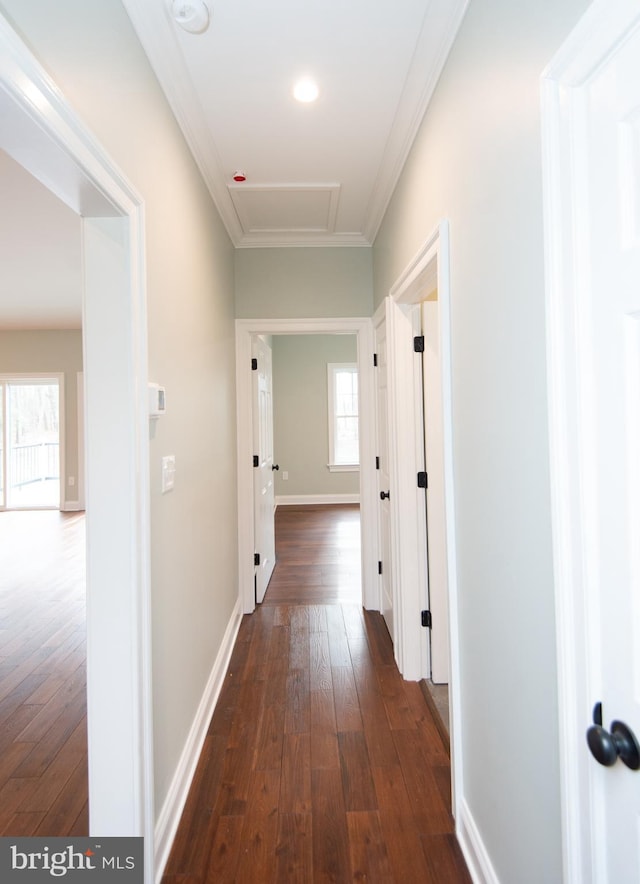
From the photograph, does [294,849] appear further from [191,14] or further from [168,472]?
[191,14]

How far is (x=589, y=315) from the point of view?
0.81 meters

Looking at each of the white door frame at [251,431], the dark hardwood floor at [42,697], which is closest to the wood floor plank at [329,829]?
the dark hardwood floor at [42,697]

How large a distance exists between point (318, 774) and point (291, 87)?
2712 millimetres

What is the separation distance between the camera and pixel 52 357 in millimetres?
6938

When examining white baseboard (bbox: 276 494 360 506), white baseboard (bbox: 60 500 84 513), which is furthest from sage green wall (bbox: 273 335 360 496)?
white baseboard (bbox: 60 500 84 513)

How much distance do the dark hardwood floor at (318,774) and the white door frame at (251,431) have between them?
1.70ft

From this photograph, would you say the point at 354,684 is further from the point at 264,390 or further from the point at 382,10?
the point at 382,10

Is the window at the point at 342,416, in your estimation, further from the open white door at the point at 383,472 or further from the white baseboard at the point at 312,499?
the open white door at the point at 383,472

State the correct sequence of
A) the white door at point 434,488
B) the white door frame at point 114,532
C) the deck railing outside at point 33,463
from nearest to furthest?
the white door frame at point 114,532 < the white door at point 434,488 < the deck railing outside at point 33,463

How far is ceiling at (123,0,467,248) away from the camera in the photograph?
1.43m

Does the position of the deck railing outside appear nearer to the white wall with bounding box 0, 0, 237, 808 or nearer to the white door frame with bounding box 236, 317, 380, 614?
the white door frame with bounding box 236, 317, 380, 614

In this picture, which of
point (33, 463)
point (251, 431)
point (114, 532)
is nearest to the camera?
point (114, 532)

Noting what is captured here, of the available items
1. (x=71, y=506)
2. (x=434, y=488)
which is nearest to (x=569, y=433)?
(x=434, y=488)

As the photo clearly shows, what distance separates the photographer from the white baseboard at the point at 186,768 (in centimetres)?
143
